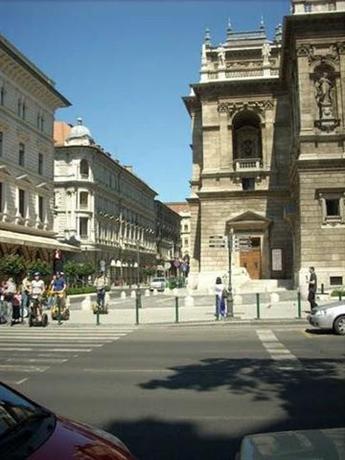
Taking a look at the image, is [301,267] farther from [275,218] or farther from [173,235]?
[173,235]

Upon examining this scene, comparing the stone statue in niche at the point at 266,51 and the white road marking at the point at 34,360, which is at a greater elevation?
the stone statue in niche at the point at 266,51

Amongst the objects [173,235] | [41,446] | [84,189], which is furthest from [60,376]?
[173,235]

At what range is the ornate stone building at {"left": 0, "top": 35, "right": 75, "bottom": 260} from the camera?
138 ft

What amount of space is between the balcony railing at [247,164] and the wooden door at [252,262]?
690 centimetres

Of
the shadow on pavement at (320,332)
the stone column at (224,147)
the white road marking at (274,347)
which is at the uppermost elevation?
the stone column at (224,147)

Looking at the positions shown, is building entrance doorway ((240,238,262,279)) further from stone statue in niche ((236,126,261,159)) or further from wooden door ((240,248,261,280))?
stone statue in niche ((236,126,261,159))

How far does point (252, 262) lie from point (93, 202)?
32.0 meters

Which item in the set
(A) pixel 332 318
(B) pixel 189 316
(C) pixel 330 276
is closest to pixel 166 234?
(C) pixel 330 276

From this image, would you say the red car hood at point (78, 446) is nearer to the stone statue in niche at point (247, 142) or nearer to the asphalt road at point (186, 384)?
→ the asphalt road at point (186, 384)

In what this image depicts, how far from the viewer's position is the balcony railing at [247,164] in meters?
47.8

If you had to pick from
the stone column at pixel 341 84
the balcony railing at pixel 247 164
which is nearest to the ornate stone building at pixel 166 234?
the balcony railing at pixel 247 164

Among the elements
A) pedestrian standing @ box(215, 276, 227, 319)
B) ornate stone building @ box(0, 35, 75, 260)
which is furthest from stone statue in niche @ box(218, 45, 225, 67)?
pedestrian standing @ box(215, 276, 227, 319)

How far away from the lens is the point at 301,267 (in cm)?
3519

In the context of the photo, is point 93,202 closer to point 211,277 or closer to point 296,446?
point 211,277
